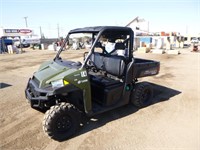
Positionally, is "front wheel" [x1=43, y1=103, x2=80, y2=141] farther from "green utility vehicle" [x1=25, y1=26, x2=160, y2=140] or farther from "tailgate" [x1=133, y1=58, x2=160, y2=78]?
"tailgate" [x1=133, y1=58, x2=160, y2=78]

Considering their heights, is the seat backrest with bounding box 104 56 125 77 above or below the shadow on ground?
above

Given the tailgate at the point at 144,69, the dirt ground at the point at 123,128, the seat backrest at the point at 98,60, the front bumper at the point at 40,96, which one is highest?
the seat backrest at the point at 98,60

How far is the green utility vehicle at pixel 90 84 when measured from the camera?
375 cm

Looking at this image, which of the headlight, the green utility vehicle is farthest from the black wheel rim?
the headlight

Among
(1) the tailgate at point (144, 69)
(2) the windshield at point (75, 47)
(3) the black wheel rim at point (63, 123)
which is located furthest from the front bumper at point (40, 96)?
(1) the tailgate at point (144, 69)

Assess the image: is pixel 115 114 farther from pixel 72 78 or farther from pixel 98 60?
pixel 72 78

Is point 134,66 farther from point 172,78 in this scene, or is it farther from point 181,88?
point 172,78

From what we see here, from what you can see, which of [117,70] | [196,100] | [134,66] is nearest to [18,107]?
[117,70]

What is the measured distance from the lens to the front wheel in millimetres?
3654

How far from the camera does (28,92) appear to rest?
445 cm

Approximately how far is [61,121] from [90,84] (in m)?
1.12

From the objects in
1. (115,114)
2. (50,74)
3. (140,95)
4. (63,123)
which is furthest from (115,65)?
(63,123)

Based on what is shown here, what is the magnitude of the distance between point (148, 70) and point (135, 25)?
32.6 metres

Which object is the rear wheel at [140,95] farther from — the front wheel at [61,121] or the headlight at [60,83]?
the headlight at [60,83]
